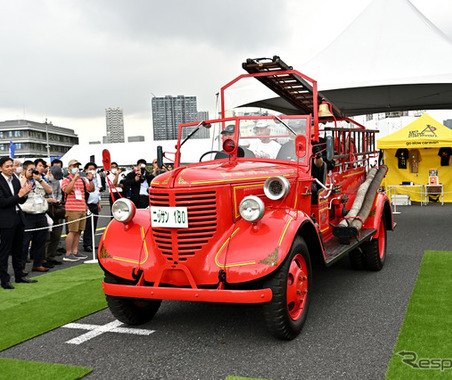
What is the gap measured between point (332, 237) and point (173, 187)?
283 cm

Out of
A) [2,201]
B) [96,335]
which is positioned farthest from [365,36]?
[96,335]

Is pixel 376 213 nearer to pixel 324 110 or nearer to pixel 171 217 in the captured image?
pixel 324 110

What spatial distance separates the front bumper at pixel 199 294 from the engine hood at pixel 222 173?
0.90 metres

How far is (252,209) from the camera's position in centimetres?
390

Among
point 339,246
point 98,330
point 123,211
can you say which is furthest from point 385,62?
point 98,330

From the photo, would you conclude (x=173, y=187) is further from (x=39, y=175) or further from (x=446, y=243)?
(x=446, y=243)

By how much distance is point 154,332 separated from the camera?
4.43 meters

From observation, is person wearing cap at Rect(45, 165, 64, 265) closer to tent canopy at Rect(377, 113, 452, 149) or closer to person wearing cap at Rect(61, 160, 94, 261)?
person wearing cap at Rect(61, 160, 94, 261)

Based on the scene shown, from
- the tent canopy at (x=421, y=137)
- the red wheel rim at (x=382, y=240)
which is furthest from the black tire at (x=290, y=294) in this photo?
the tent canopy at (x=421, y=137)

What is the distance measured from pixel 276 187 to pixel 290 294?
0.96 m

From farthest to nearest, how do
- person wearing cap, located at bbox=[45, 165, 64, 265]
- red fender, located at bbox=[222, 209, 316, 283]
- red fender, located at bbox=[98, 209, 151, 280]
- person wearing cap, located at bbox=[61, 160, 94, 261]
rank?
person wearing cap, located at bbox=[61, 160, 94, 261]
person wearing cap, located at bbox=[45, 165, 64, 265]
red fender, located at bbox=[98, 209, 151, 280]
red fender, located at bbox=[222, 209, 316, 283]

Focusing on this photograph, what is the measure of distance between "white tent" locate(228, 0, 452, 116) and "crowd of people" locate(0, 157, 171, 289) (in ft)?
14.9

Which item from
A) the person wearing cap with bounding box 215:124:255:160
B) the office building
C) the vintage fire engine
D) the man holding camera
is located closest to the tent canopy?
the vintage fire engine

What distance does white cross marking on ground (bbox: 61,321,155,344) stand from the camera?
4.28 m
